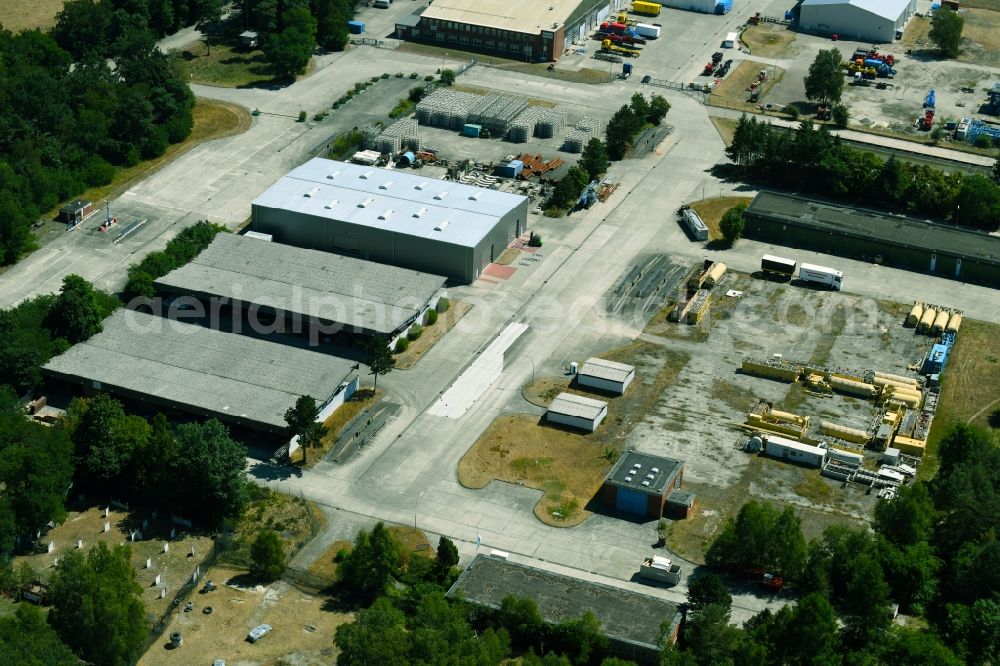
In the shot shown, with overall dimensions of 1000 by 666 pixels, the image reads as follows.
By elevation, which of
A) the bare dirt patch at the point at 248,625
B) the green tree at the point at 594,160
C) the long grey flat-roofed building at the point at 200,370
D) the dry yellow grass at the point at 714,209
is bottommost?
the bare dirt patch at the point at 248,625

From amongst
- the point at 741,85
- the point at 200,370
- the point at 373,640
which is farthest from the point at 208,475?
the point at 741,85

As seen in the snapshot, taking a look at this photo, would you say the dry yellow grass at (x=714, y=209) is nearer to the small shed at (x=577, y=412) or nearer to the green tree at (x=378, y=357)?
the small shed at (x=577, y=412)

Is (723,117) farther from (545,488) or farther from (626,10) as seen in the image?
(545,488)

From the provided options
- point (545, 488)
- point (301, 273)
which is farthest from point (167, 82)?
point (545, 488)

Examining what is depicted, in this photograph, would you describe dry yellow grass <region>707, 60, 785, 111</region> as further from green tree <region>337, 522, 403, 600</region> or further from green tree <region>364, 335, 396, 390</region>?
green tree <region>337, 522, 403, 600</region>

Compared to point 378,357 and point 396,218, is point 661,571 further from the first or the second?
point 396,218

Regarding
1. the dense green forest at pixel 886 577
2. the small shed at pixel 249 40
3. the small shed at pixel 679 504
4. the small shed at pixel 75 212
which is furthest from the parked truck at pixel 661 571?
the small shed at pixel 249 40
